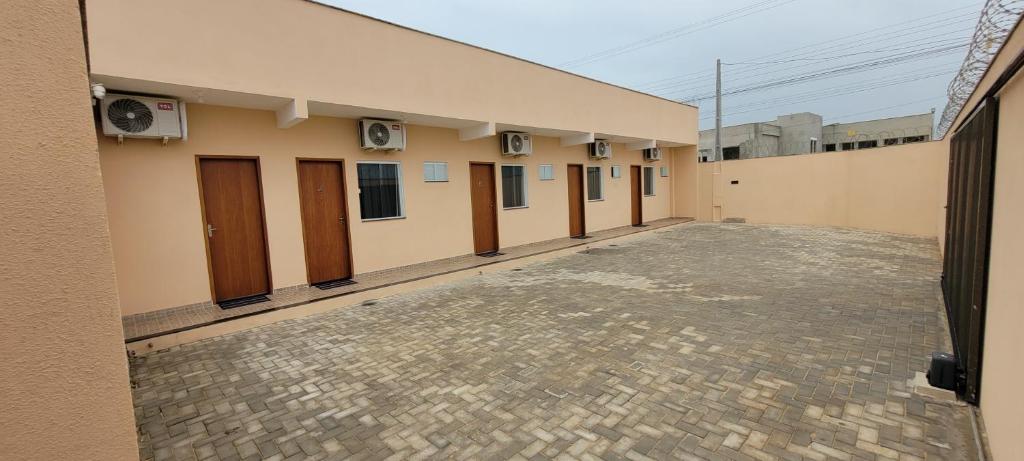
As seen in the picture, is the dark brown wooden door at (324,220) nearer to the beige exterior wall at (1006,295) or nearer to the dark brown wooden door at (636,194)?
the beige exterior wall at (1006,295)

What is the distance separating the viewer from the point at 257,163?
6328 mm

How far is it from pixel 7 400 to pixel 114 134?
4577 mm

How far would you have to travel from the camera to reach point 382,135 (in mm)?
7266

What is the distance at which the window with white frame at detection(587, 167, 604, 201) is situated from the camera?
12547 millimetres

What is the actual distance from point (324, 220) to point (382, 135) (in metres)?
1.66

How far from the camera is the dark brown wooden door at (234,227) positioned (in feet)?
A: 19.6

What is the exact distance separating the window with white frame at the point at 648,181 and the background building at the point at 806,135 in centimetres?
1107

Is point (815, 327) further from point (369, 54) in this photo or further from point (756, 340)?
point (369, 54)

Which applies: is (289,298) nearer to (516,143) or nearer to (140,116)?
(140,116)

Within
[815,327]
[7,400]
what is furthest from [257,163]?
[815,327]

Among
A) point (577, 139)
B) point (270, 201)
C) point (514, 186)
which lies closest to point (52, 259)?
point (270, 201)

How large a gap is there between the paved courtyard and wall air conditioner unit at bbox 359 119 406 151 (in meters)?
2.53

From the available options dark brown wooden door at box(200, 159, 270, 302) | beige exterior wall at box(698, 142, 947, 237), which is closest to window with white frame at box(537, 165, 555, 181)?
dark brown wooden door at box(200, 159, 270, 302)

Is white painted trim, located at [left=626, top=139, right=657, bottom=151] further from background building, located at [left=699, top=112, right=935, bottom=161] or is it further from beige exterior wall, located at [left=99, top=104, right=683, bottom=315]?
background building, located at [left=699, top=112, right=935, bottom=161]
